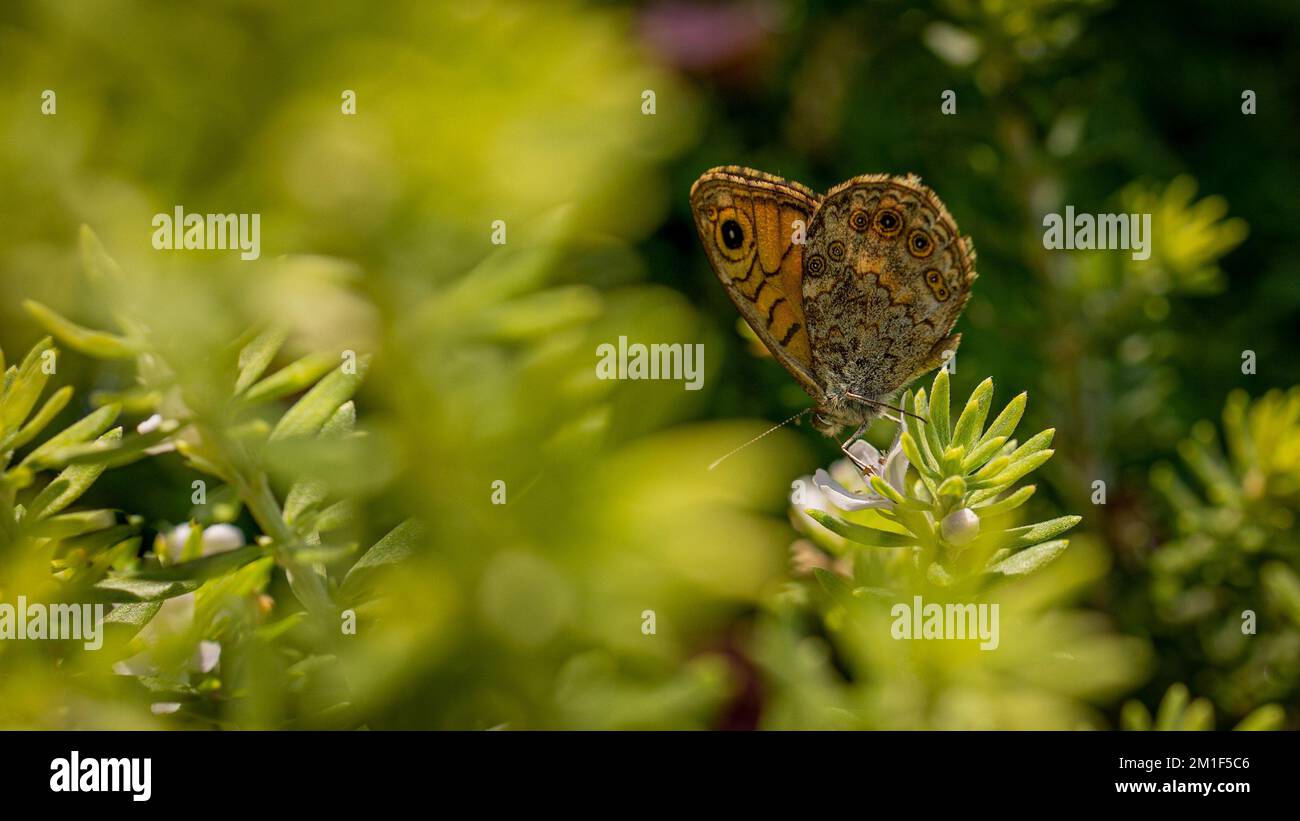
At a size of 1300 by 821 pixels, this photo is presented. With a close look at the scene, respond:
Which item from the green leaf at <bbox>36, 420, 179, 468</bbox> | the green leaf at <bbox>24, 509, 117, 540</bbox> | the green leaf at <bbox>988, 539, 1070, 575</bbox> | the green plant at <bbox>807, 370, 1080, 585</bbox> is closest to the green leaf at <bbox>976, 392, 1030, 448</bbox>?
the green plant at <bbox>807, 370, 1080, 585</bbox>

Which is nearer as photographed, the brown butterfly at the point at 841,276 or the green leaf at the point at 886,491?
the green leaf at the point at 886,491

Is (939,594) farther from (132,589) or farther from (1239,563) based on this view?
(1239,563)

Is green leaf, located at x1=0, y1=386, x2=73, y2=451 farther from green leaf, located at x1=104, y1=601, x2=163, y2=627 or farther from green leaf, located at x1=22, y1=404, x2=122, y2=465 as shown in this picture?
green leaf, located at x1=104, y1=601, x2=163, y2=627

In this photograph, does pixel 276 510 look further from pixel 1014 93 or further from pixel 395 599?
pixel 1014 93

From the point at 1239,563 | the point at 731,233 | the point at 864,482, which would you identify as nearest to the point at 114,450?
the point at 864,482

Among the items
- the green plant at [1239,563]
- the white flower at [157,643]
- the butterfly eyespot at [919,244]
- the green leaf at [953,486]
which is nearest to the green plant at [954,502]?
the green leaf at [953,486]

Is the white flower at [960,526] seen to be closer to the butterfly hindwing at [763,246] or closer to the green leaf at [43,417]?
the butterfly hindwing at [763,246]

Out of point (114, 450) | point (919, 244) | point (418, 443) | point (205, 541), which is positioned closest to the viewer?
point (418, 443)
